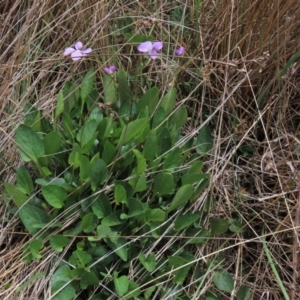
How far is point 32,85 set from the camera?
5.06 feet

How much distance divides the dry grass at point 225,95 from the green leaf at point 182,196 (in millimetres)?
88

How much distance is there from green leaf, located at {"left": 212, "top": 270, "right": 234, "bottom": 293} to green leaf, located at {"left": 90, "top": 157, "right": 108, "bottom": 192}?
1.16 feet

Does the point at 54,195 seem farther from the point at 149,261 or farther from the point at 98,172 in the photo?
the point at 149,261

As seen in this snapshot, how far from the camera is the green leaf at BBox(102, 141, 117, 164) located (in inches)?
49.6

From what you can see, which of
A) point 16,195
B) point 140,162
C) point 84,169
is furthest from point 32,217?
point 140,162

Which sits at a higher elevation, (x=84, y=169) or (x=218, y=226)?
(x=84, y=169)

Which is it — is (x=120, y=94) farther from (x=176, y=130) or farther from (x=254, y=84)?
(x=254, y=84)

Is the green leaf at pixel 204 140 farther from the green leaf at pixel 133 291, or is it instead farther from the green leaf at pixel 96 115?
the green leaf at pixel 133 291

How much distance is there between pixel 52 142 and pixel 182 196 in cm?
33

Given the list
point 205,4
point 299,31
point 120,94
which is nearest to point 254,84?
→ point 299,31

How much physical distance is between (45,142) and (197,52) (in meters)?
0.56

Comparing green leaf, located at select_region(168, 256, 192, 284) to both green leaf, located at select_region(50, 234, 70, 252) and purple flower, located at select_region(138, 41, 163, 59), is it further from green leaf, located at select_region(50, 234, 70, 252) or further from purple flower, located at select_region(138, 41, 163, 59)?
purple flower, located at select_region(138, 41, 163, 59)

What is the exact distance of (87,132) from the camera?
4.19 feet

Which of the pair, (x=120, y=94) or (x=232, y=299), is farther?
(x=120, y=94)
